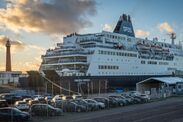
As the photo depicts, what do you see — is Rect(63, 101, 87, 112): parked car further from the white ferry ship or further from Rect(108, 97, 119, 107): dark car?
the white ferry ship

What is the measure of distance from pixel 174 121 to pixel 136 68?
52025 mm

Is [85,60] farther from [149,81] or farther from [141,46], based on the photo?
[141,46]

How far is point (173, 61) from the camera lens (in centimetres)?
9406

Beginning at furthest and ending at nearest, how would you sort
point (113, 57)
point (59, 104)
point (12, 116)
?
point (113, 57) < point (59, 104) < point (12, 116)

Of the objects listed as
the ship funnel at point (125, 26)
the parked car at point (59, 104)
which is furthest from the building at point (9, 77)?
the parked car at point (59, 104)

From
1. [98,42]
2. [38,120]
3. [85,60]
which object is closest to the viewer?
[38,120]

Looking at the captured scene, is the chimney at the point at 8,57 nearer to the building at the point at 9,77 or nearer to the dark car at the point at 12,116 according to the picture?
A: the building at the point at 9,77

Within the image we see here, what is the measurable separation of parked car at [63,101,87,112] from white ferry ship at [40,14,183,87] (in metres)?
25.2

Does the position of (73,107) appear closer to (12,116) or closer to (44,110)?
(44,110)

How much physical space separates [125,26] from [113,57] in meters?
18.5

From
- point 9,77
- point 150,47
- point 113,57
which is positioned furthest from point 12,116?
point 150,47

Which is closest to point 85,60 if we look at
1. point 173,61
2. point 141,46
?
point 141,46

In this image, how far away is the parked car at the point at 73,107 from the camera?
35.1 m

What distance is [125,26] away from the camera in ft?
285
